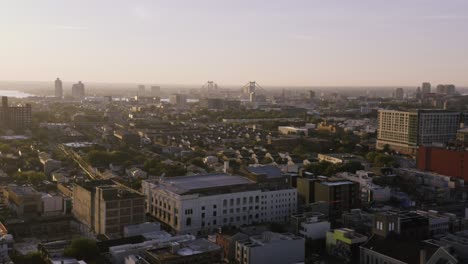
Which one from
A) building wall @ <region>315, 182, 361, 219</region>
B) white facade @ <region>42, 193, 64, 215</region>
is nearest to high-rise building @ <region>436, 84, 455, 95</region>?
building wall @ <region>315, 182, 361, 219</region>

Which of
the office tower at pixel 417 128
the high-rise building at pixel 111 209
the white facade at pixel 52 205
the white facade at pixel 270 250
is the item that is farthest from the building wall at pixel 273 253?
the office tower at pixel 417 128

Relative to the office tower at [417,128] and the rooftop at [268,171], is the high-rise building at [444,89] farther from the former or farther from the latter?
the rooftop at [268,171]

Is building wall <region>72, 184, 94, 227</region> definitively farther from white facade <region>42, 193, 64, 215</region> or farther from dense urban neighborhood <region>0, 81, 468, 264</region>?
white facade <region>42, 193, 64, 215</region>

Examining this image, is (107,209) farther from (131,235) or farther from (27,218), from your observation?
(27,218)

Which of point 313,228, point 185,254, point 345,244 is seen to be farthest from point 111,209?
point 345,244

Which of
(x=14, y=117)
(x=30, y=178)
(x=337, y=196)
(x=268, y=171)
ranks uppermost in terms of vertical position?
(x=14, y=117)

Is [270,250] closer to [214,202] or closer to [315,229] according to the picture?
[315,229]
